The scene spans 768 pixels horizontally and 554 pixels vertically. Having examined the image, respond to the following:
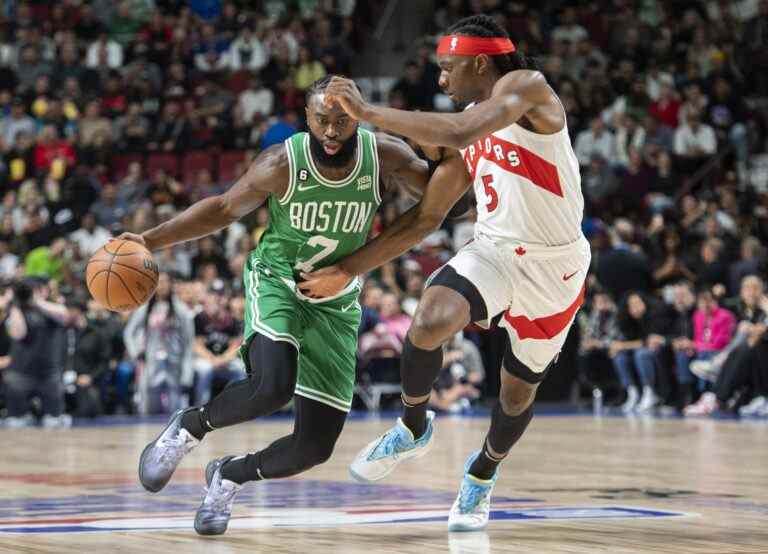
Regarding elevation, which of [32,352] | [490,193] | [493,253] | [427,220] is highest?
[490,193]

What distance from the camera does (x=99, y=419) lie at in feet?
48.4

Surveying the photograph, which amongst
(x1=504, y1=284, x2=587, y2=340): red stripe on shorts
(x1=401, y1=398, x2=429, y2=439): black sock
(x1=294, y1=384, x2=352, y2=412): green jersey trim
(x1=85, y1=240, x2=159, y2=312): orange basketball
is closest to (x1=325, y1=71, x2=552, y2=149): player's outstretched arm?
(x1=504, y1=284, x2=587, y2=340): red stripe on shorts

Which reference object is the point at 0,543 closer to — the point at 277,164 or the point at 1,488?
the point at 277,164

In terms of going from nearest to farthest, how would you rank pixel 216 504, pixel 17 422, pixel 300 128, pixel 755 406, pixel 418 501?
pixel 216 504
pixel 418 501
pixel 17 422
pixel 755 406
pixel 300 128

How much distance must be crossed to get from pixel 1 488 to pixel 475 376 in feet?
28.1

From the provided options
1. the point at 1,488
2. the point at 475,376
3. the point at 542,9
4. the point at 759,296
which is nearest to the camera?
the point at 1,488

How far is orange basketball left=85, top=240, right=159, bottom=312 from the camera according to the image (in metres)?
5.76

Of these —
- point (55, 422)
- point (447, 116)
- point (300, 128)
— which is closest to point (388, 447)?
point (447, 116)

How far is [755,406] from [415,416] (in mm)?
9446

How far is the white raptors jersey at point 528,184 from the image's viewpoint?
5.83 m

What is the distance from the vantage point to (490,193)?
19.5 feet

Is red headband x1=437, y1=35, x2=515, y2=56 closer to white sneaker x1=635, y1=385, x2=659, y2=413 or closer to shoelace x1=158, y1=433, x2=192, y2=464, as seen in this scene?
shoelace x1=158, y1=433, x2=192, y2=464

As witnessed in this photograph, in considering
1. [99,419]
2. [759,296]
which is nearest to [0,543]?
[99,419]

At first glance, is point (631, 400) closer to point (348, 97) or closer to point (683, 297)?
point (683, 297)
